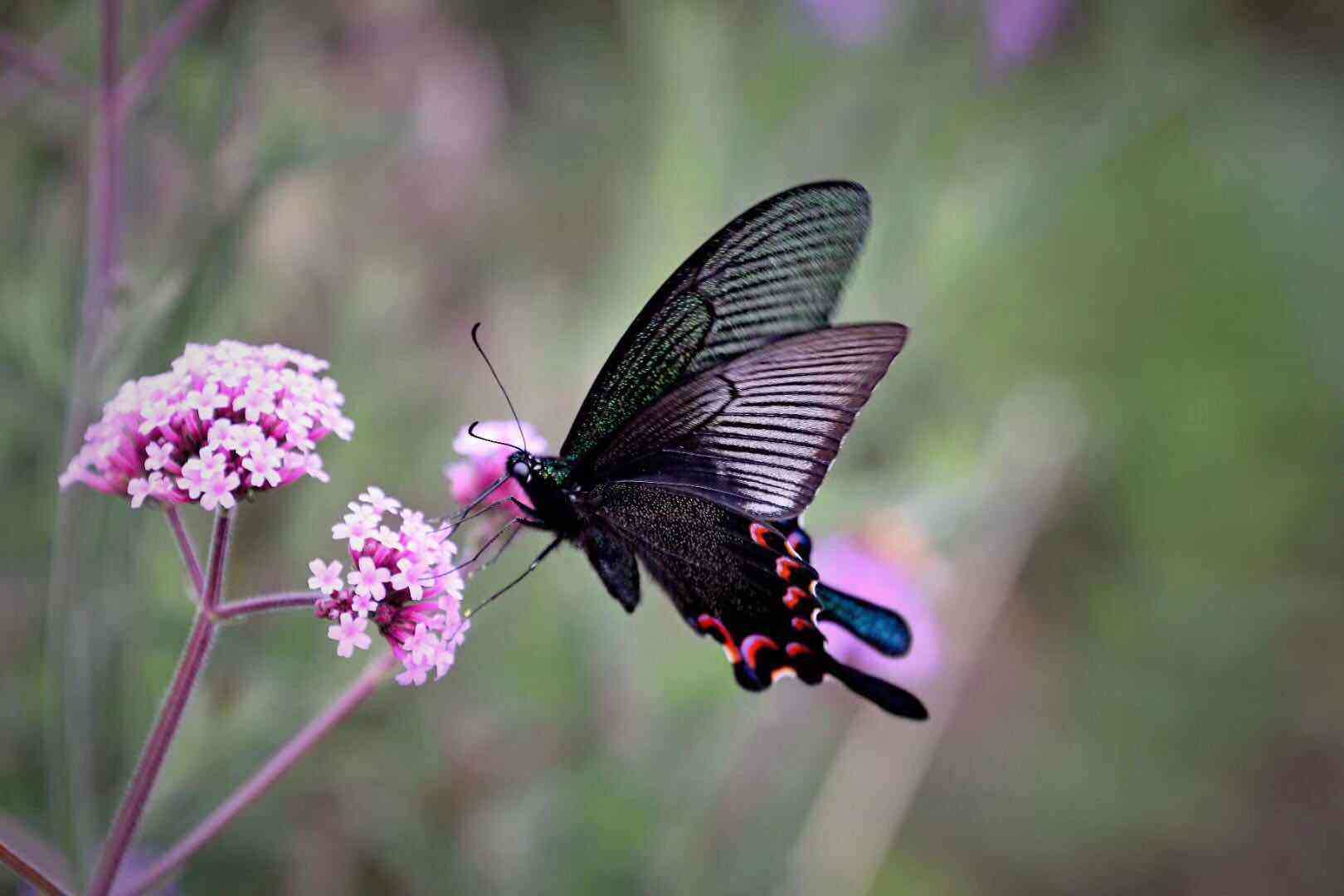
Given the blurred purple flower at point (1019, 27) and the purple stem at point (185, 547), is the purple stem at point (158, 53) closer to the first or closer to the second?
the purple stem at point (185, 547)

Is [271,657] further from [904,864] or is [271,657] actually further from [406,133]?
[904,864]

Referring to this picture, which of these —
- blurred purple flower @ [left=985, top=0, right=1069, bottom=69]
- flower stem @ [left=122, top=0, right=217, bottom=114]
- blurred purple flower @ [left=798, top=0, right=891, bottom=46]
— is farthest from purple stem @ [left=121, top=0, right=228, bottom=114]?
blurred purple flower @ [left=985, top=0, right=1069, bottom=69]

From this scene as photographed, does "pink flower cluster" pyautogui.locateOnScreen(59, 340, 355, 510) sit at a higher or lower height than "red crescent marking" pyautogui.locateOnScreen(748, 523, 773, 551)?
lower

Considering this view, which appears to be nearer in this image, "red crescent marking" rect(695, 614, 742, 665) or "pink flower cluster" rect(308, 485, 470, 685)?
"pink flower cluster" rect(308, 485, 470, 685)

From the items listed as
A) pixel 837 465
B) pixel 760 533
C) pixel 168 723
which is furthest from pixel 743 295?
pixel 837 465

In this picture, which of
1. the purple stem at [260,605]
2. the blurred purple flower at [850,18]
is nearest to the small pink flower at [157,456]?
the purple stem at [260,605]

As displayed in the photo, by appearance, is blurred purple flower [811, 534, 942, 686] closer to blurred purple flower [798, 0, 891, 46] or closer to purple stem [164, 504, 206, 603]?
purple stem [164, 504, 206, 603]
